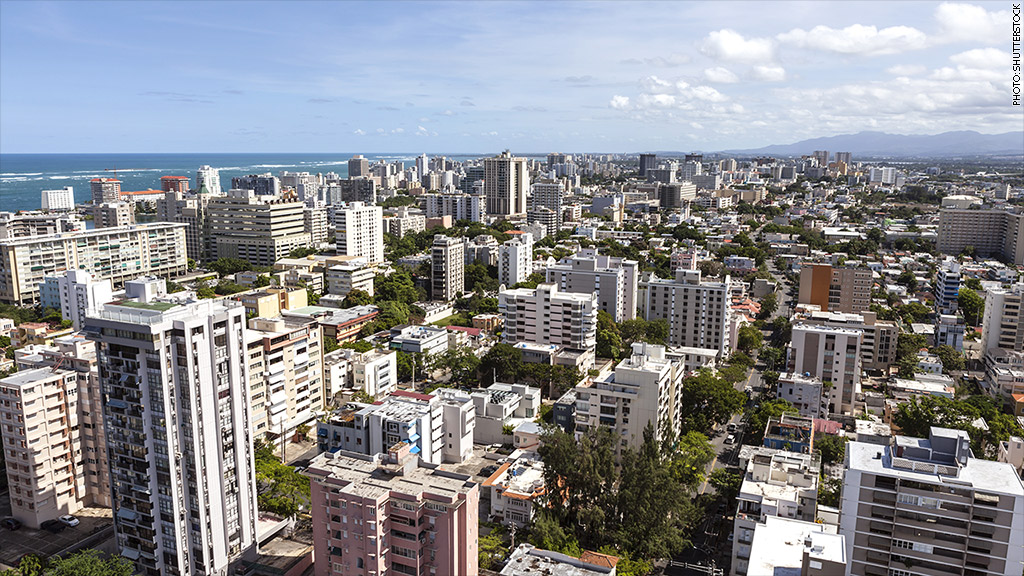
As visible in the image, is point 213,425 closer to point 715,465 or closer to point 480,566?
point 480,566

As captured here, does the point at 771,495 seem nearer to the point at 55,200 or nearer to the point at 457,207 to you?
the point at 457,207

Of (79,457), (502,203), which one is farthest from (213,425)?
(502,203)

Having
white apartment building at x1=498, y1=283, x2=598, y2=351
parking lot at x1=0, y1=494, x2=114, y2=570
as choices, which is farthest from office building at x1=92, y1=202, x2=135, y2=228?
parking lot at x1=0, y1=494, x2=114, y2=570

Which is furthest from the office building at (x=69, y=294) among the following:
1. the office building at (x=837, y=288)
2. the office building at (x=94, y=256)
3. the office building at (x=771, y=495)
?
the office building at (x=837, y=288)

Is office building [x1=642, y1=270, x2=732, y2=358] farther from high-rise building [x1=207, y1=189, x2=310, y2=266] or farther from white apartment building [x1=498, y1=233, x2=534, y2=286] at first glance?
high-rise building [x1=207, y1=189, x2=310, y2=266]

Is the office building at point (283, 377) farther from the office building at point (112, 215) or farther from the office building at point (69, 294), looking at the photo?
the office building at point (112, 215)

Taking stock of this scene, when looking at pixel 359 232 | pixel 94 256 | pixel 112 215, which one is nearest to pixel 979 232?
pixel 359 232
